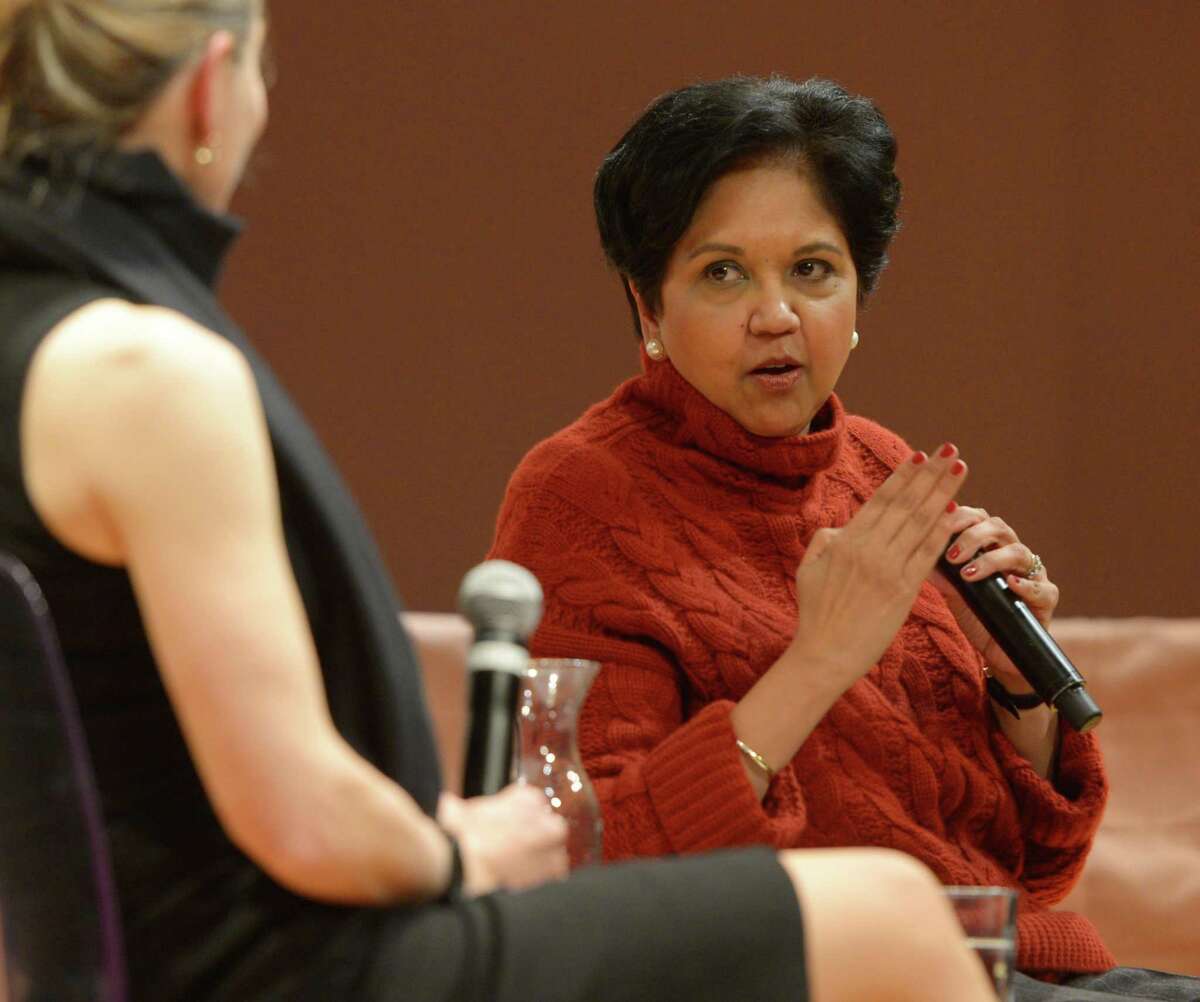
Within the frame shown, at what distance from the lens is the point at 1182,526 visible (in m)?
3.95

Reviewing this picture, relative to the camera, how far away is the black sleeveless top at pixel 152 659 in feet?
4.15

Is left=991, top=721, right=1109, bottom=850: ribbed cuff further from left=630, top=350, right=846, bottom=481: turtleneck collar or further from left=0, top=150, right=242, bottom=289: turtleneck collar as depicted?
left=0, top=150, right=242, bottom=289: turtleneck collar

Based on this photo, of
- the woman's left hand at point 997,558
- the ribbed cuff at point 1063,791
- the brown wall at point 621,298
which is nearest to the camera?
the woman's left hand at point 997,558

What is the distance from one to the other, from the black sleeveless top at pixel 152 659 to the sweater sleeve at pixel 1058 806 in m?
1.07

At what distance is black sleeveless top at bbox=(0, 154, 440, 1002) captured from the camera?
1.26 meters

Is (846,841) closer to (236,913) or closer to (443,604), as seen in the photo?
(236,913)

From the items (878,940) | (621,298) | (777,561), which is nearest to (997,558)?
(777,561)

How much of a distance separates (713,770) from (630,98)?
6.85 ft

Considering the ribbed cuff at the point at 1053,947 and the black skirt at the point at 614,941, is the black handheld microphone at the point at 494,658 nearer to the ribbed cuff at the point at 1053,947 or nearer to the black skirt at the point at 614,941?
the black skirt at the point at 614,941

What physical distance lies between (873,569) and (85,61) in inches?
41.5

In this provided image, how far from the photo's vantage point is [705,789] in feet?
6.58

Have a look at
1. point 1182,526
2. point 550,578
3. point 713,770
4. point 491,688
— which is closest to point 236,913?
point 491,688

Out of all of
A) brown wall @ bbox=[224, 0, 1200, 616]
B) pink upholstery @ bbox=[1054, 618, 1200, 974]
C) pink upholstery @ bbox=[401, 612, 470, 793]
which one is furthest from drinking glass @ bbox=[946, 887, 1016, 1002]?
brown wall @ bbox=[224, 0, 1200, 616]

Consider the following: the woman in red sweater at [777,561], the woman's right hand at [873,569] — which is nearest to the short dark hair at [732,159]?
the woman in red sweater at [777,561]
